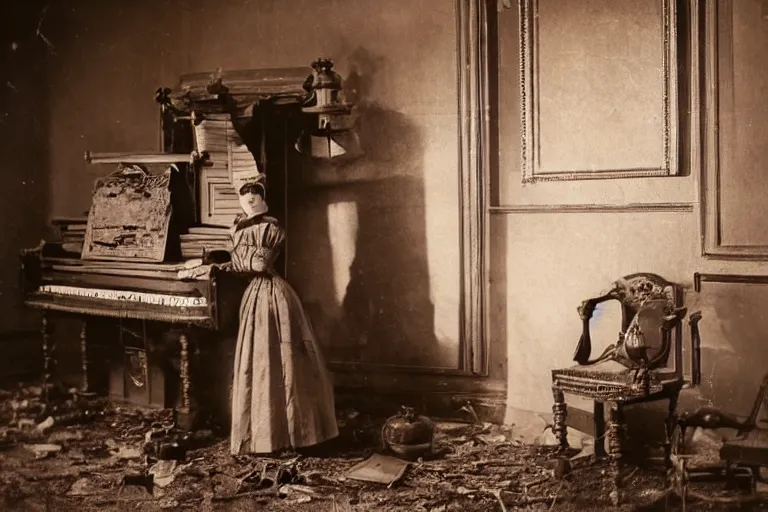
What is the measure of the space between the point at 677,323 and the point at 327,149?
212 centimetres

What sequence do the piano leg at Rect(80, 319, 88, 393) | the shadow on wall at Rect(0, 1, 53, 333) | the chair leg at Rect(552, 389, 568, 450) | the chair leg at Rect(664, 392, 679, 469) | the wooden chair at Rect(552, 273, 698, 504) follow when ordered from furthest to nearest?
the piano leg at Rect(80, 319, 88, 393) < the shadow on wall at Rect(0, 1, 53, 333) < the chair leg at Rect(552, 389, 568, 450) < the chair leg at Rect(664, 392, 679, 469) < the wooden chair at Rect(552, 273, 698, 504)

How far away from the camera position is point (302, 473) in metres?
3.82

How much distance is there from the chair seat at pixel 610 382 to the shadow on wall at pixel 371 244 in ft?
3.05

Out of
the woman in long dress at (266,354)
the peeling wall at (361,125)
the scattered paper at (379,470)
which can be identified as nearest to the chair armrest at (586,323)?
the peeling wall at (361,125)

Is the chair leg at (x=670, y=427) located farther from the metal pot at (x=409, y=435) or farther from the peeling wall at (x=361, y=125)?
the peeling wall at (x=361, y=125)

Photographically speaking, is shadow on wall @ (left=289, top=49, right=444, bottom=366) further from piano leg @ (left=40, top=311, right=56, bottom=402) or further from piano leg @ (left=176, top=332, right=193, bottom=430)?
piano leg @ (left=40, top=311, right=56, bottom=402)

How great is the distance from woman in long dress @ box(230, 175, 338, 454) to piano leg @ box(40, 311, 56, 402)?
1439 millimetres

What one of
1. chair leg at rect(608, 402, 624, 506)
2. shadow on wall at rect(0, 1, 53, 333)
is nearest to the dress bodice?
shadow on wall at rect(0, 1, 53, 333)

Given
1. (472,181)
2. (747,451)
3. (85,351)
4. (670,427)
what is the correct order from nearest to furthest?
(747,451) → (670,427) → (472,181) → (85,351)

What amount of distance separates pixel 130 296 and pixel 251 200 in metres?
0.89

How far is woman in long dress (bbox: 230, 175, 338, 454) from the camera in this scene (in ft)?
12.8

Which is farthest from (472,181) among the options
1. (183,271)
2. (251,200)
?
(183,271)

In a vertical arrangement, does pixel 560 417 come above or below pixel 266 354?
below

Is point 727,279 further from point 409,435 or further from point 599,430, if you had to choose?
point 409,435
